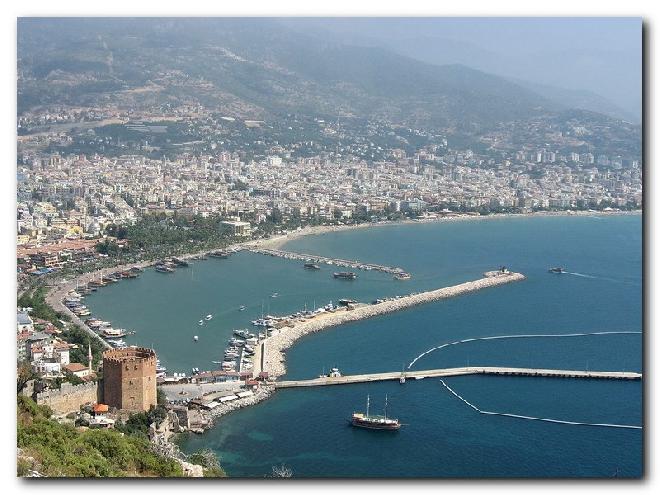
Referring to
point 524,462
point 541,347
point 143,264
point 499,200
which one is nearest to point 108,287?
point 143,264

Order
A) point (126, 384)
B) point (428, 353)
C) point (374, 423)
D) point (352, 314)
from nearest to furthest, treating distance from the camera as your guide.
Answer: point (126, 384) < point (374, 423) < point (428, 353) < point (352, 314)

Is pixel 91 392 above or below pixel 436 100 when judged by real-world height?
below

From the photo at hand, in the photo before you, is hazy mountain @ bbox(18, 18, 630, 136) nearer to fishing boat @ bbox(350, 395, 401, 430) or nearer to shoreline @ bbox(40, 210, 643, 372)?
shoreline @ bbox(40, 210, 643, 372)

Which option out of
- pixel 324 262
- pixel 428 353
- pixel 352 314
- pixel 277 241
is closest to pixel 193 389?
pixel 428 353

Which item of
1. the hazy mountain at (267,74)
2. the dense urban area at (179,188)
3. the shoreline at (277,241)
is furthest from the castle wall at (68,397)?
the hazy mountain at (267,74)

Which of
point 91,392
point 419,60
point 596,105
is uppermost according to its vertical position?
point 419,60

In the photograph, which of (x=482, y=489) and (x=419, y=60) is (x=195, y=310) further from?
(x=419, y=60)

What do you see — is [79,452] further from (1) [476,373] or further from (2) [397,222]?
(2) [397,222]
